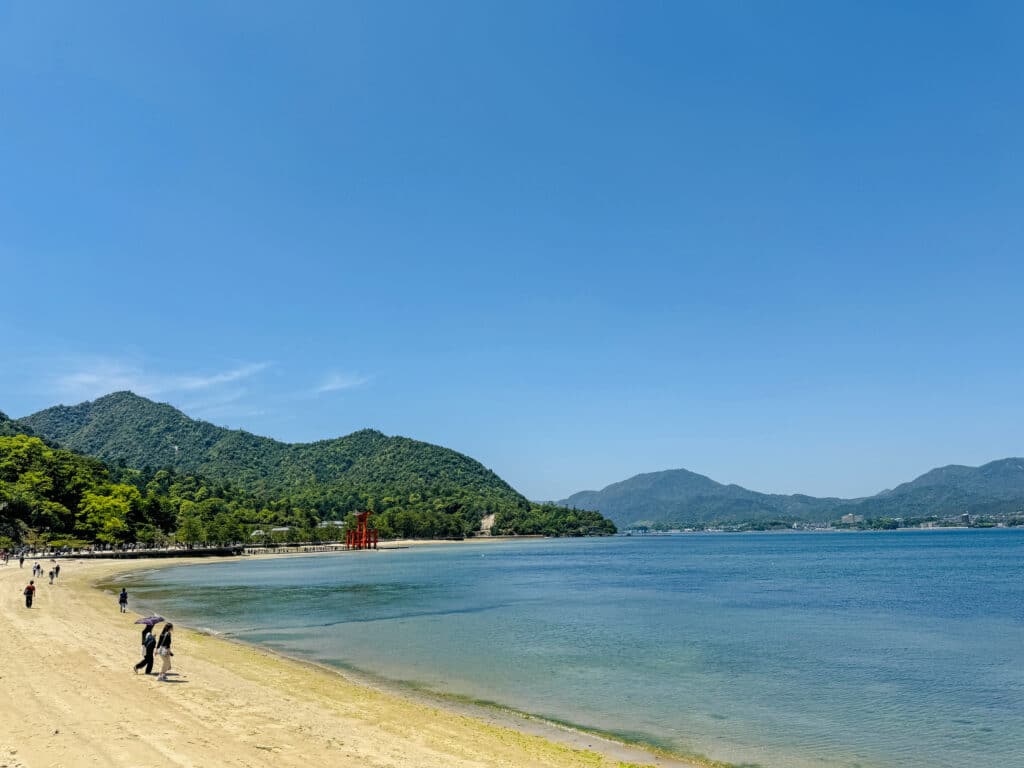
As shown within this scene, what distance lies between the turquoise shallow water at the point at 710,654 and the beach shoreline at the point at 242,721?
259 cm

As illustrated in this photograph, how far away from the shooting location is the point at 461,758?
Answer: 578 inches

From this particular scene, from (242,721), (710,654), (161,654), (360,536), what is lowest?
(360,536)

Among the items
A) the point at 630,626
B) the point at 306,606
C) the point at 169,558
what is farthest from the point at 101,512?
the point at 630,626

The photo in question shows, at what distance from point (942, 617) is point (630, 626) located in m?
22.4

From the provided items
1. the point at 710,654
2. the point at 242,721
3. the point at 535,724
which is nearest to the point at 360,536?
the point at 710,654

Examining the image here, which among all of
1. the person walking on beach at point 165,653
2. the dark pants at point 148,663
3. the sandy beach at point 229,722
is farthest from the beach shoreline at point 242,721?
the person walking on beach at point 165,653

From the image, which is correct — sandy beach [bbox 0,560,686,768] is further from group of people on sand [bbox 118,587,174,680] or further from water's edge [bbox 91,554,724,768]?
group of people on sand [bbox 118,587,174,680]

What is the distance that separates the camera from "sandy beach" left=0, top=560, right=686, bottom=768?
13.6m

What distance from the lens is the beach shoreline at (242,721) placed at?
1366 cm

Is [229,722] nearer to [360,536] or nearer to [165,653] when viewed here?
[165,653]

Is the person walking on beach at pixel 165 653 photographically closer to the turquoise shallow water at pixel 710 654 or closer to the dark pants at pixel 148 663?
the dark pants at pixel 148 663

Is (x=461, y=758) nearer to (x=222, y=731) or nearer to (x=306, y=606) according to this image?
(x=222, y=731)

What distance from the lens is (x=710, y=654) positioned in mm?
31031

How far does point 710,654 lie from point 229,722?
73.3 feet
